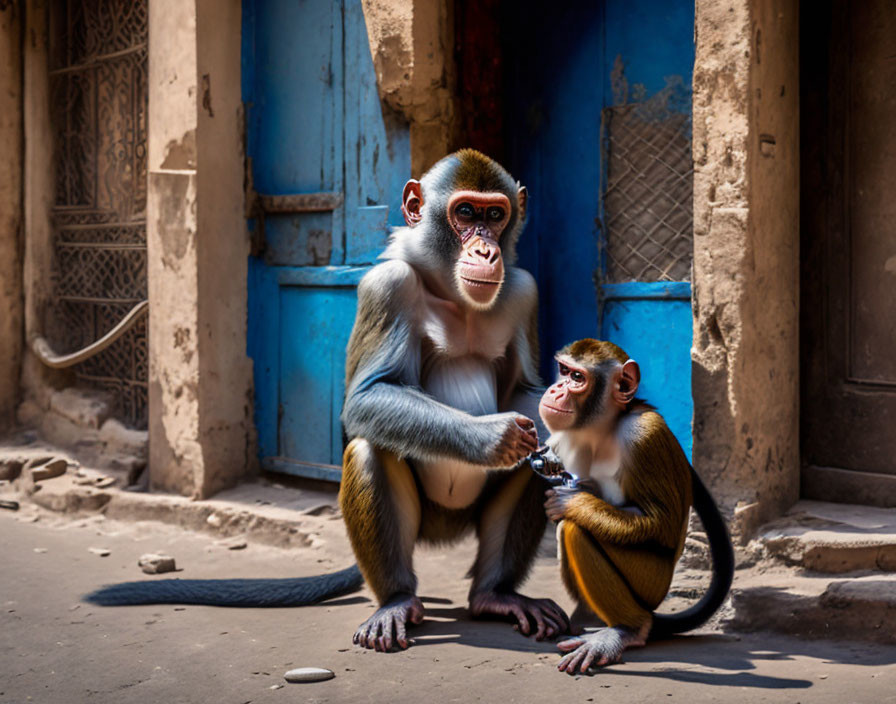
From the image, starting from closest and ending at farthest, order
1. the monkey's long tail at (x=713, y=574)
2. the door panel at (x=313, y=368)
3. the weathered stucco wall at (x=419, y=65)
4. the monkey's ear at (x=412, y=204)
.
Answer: the monkey's long tail at (x=713, y=574)
the monkey's ear at (x=412, y=204)
the weathered stucco wall at (x=419, y=65)
the door panel at (x=313, y=368)

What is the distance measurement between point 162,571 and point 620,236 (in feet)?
8.45

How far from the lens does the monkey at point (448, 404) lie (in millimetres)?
3564

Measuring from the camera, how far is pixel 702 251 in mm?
4020

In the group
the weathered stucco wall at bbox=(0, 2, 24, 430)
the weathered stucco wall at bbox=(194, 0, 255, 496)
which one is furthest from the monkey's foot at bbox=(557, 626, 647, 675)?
the weathered stucco wall at bbox=(0, 2, 24, 430)

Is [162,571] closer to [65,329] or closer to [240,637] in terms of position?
[240,637]

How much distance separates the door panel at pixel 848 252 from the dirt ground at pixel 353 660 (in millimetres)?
945

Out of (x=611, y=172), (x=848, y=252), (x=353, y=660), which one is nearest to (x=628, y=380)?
(x=353, y=660)

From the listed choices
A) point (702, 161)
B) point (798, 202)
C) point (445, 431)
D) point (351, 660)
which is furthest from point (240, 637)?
point (798, 202)

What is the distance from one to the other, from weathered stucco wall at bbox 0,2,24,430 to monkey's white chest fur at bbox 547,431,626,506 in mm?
4831

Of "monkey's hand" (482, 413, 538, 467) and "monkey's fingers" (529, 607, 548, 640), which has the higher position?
"monkey's hand" (482, 413, 538, 467)

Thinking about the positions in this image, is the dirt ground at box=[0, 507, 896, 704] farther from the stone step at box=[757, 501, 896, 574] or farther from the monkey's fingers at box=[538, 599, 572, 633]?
the stone step at box=[757, 501, 896, 574]

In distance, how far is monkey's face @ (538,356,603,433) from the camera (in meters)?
3.29

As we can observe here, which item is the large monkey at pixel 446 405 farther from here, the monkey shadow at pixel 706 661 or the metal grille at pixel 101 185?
the metal grille at pixel 101 185

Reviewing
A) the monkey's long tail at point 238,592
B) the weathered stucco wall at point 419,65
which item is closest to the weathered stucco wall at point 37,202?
the weathered stucco wall at point 419,65
